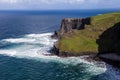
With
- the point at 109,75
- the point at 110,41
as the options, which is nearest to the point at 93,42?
the point at 110,41

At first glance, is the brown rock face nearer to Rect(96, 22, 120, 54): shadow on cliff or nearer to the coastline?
the coastline

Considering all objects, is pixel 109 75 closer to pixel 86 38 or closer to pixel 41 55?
pixel 41 55

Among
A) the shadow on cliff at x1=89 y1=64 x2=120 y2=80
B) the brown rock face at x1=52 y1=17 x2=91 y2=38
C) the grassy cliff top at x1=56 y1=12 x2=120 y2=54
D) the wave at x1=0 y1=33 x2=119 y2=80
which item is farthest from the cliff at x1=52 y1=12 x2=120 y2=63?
the brown rock face at x1=52 y1=17 x2=91 y2=38

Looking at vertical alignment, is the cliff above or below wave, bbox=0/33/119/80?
above

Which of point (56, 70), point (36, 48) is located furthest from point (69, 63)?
point (36, 48)

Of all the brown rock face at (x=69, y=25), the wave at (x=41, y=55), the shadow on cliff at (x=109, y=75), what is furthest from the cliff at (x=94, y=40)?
the brown rock face at (x=69, y=25)

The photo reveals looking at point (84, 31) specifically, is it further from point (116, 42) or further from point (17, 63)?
point (17, 63)
